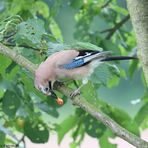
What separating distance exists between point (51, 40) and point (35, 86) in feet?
0.84

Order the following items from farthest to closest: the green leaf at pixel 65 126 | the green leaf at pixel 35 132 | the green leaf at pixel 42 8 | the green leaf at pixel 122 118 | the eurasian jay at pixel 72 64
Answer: the green leaf at pixel 42 8 → the green leaf at pixel 65 126 → the green leaf at pixel 122 118 → the green leaf at pixel 35 132 → the eurasian jay at pixel 72 64

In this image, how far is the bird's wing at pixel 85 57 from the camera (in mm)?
3318

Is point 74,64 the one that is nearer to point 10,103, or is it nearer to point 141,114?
point 10,103

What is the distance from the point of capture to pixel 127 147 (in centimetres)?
1096

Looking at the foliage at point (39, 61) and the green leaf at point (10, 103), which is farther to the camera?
the green leaf at point (10, 103)

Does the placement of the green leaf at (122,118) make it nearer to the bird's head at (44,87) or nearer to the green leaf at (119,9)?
the green leaf at (119,9)

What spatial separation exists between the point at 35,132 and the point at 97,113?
68.9 inches

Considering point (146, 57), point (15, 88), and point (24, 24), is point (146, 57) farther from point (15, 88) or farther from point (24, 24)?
point (15, 88)

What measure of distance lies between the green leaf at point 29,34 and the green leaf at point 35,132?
1.15 m

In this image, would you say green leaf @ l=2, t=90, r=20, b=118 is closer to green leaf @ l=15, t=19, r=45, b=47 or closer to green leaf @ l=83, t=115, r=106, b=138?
green leaf @ l=83, t=115, r=106, b=138

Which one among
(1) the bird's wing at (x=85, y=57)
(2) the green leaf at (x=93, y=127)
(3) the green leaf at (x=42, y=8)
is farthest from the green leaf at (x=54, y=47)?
(3) the green leaf at (x=42, y=8)

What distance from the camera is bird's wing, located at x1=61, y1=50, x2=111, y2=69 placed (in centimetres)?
332

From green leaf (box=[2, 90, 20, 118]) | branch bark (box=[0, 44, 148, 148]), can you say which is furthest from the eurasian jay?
green leaf (box=[2, 90, 20, 118])

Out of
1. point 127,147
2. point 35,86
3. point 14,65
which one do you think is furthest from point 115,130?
point 127,147
